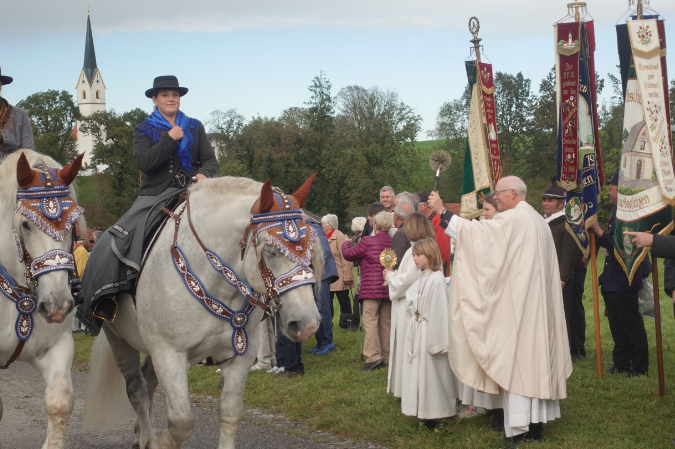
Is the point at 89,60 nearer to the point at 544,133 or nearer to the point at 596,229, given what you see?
the point at 544,133

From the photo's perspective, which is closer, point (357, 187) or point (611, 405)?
point (611, 405)

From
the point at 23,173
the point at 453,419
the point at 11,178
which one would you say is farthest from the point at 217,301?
the point at 453,419

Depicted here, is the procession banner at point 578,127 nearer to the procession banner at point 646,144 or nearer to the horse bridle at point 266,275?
the procession banner at point 646,144

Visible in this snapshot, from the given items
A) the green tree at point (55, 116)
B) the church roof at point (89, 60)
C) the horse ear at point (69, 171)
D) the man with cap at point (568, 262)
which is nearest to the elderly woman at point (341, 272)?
the man with cap at point (568, 262)

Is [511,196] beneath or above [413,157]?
beneath

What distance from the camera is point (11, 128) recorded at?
573cm

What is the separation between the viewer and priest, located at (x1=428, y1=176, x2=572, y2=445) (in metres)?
6.05

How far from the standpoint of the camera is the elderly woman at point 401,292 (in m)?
7.43

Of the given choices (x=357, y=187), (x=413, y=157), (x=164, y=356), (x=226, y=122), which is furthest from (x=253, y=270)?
(x=226, y=122)

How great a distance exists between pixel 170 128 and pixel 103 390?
253cm

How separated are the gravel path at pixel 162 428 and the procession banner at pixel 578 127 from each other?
3729 mm

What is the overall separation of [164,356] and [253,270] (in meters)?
Result: 0.94

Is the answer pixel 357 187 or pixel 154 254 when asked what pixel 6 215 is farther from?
pixel 357 187

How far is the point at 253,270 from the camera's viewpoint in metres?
4.60
